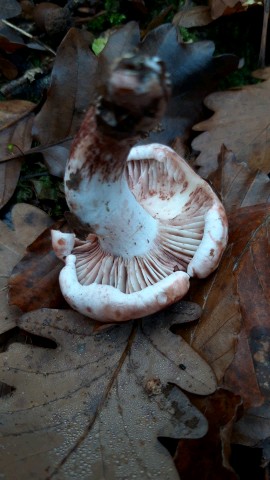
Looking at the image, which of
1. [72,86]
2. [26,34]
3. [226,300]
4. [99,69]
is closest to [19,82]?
[26,34]

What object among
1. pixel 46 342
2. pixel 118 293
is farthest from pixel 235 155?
pixel 46 342

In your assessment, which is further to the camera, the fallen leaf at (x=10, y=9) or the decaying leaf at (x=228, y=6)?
the fallen leaf at (x=10, y=9)

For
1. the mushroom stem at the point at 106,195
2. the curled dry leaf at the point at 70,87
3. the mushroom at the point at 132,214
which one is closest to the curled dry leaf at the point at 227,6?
the curled dry leaf at the point at 70,87

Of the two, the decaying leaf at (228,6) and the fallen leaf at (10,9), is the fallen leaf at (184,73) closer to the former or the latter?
the decaying leaf at (228,6)

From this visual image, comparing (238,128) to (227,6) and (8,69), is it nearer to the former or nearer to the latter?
(227,6)

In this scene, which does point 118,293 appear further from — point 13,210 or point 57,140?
point 57,140

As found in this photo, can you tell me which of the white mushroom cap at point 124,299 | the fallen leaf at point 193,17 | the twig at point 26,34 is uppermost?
the fallen leaf at point 193,17

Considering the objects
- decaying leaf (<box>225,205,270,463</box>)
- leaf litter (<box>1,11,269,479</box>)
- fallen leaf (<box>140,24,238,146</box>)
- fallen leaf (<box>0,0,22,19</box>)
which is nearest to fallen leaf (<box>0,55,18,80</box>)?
fallen leaf (<box>0,0,22,19</box>)
